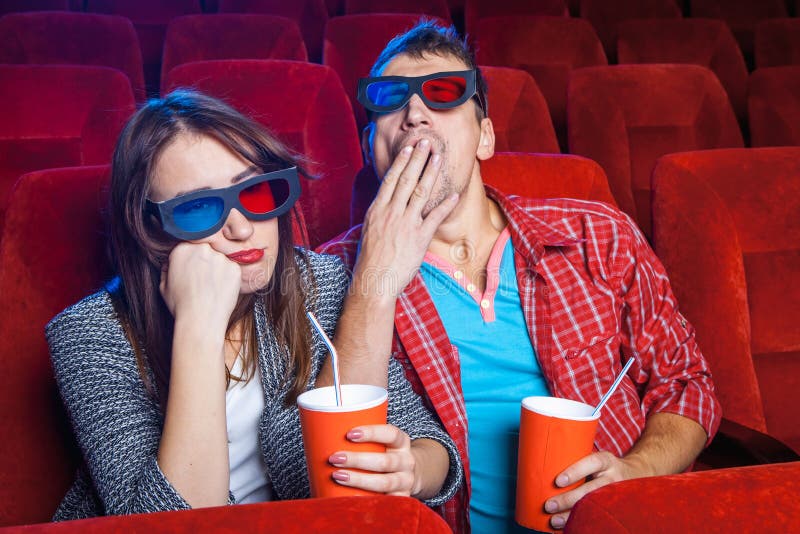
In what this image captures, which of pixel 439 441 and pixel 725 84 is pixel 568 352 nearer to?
pixel 439 441

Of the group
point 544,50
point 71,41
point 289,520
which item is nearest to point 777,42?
point 544,50

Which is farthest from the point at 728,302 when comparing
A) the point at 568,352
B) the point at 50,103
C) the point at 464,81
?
the point at 50,103

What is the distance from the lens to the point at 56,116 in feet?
3.81

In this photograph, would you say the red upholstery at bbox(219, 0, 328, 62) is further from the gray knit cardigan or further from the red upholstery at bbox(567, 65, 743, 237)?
the gray knit cardigan

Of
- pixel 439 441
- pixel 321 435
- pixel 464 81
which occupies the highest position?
pixel 464 81

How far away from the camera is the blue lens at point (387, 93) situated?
880mm

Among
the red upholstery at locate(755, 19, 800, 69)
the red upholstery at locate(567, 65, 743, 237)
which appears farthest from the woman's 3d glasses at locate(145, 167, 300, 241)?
the red upholstery at locate(755, 19, 800, 69)

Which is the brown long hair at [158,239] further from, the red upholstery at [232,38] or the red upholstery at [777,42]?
the red upholstery at [777,42]

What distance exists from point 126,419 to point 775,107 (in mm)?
1597

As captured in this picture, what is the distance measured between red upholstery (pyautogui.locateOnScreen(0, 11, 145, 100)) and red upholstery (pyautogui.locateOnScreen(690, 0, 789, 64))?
1.78 meters

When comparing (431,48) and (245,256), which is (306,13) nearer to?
(431,48)

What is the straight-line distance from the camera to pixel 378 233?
0.77m

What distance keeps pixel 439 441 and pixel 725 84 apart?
1.71m

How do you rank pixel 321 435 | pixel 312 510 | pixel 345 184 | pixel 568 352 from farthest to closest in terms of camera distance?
pixel 345 184
pixel 568 352
pixel 321 435
pixel 312 510
